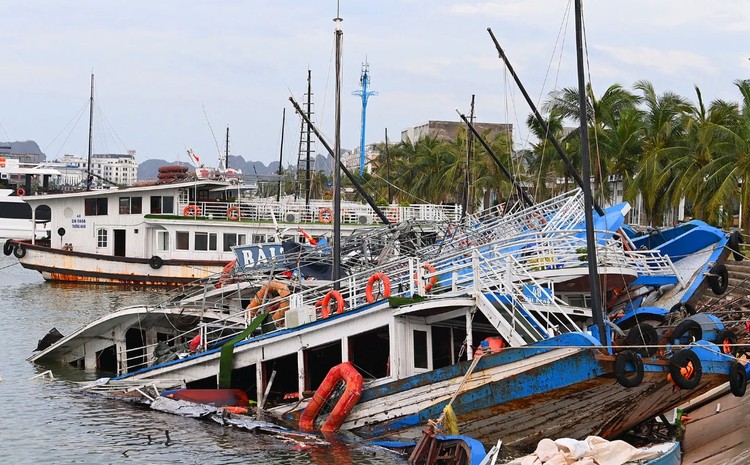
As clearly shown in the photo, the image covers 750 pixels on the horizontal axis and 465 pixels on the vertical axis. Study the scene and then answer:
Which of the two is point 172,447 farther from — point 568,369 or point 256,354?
point 568,369

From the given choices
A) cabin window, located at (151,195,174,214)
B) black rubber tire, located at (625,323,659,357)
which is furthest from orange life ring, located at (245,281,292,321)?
cabin window, located at (151,195,174,214)

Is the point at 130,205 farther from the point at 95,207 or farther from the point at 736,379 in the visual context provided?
the point at 736,379

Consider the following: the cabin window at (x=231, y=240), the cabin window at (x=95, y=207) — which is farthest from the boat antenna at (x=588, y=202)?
the cabin window at (x=95, y=207)

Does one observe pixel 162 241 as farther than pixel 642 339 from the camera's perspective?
Yes

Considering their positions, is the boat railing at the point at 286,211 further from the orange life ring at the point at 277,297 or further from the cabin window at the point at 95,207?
the orange life ring at the point at 277,297

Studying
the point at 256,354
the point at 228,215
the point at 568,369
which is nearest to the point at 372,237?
the point at 256,354

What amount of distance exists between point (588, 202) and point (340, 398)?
17.2 feet

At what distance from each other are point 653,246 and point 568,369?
541 inches

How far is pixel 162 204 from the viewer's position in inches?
1885

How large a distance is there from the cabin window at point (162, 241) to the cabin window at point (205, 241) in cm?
147

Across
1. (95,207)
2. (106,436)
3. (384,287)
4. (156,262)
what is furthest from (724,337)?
(95,207)

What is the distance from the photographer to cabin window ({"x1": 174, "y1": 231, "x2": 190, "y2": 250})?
47.4 metres

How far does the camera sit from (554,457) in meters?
13.2

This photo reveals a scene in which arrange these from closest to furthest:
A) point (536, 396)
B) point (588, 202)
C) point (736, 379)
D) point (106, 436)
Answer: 1. point (536, 396)
2. point (736, 379)
3. point (588, 202)
4. point (106, 436)
